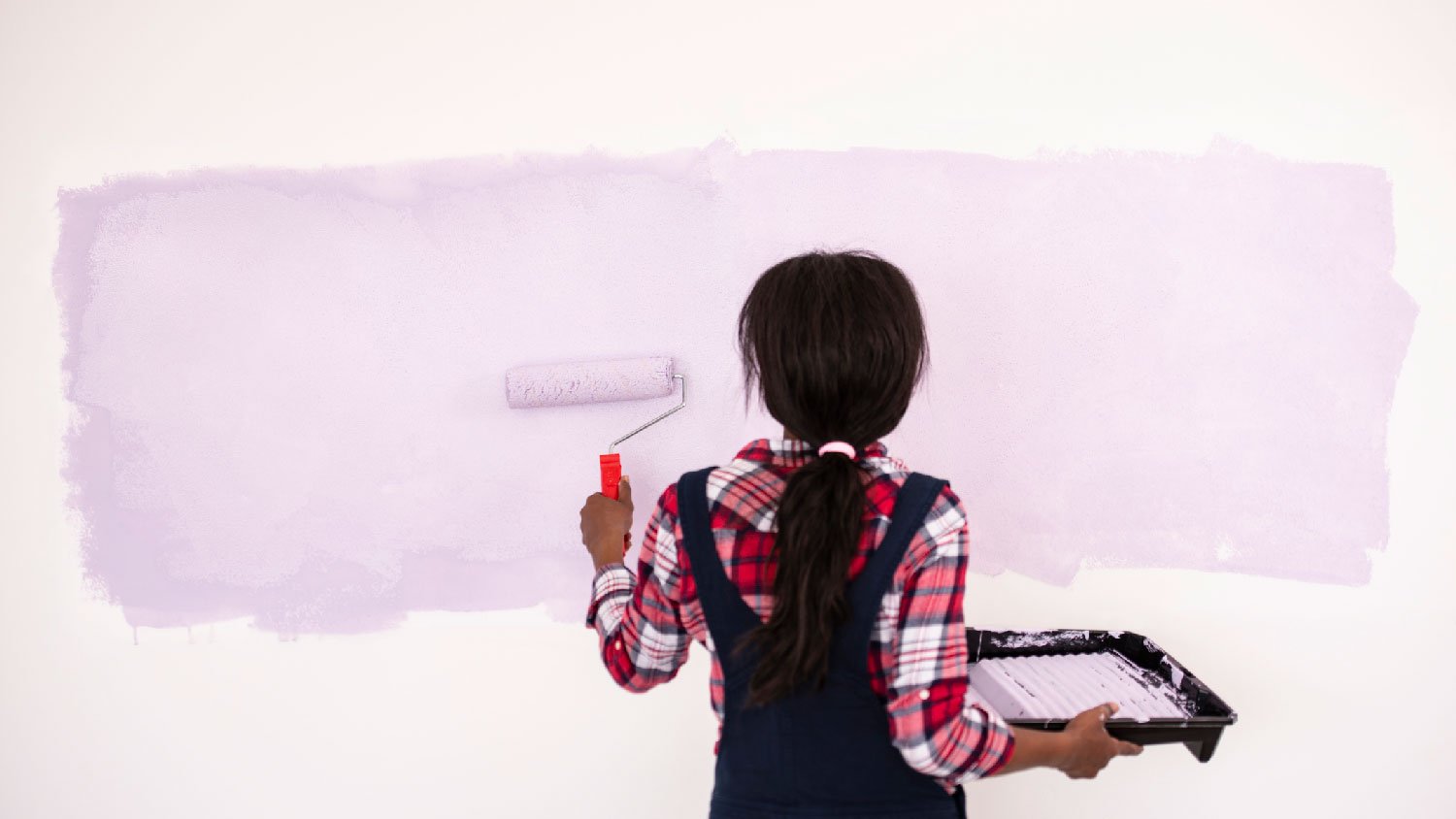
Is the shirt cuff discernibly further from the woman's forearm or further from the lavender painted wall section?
the woman's forearm

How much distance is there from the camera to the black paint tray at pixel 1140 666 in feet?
3.17

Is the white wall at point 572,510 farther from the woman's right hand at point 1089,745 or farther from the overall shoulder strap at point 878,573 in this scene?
the overall shoulder strap at point 878,573

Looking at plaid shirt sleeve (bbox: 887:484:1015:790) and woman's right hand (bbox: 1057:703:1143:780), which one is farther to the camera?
woman's right hand (bbox: 1057:703:1143:780)

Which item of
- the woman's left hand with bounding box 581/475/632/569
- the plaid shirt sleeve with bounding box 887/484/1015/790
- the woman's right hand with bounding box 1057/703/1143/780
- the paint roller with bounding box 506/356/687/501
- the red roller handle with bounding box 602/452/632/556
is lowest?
the woman's right hand with bounding box 1057/703/1143/780

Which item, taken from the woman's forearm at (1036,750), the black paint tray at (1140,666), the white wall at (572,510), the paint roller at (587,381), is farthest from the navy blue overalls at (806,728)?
the white wall at (572,510)

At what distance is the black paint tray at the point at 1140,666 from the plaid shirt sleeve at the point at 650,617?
1.20 ft

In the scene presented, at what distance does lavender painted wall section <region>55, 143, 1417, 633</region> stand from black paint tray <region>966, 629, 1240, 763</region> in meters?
0.12

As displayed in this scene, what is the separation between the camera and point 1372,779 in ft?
4.07

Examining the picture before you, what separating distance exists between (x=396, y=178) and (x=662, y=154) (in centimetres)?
33

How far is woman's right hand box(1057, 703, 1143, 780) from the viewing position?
893 millimetres

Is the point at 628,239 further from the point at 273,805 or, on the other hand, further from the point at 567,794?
the point at 273,805

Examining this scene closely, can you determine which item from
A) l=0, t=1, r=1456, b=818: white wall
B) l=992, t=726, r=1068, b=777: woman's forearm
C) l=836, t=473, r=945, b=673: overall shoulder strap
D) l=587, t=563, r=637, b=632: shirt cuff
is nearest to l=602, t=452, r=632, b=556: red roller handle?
l=587, t=563, r=637, b=632: shirt cuff

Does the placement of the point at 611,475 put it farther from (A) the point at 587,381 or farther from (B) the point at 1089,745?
(B) the point at 1089,745

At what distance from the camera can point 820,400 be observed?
797 mm
